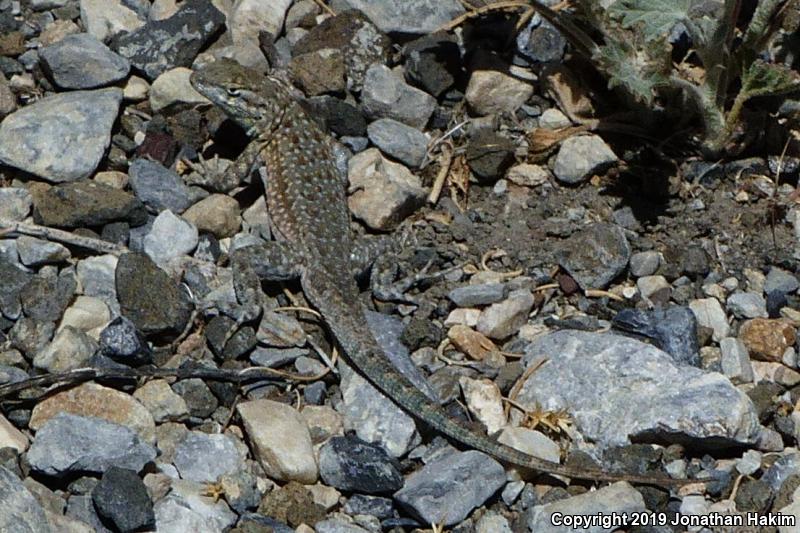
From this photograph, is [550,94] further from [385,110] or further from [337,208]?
[337,208]

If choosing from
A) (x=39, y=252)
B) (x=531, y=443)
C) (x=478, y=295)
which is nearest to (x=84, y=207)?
(x=39, y=252)

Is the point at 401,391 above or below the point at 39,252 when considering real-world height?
above

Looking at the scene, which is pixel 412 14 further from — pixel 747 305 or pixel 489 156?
pixel 747 305

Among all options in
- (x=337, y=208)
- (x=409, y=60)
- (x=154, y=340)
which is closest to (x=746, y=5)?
(x=409, y=60)

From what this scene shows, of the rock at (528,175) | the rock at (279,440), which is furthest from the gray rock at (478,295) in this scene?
the rock at (279,440)

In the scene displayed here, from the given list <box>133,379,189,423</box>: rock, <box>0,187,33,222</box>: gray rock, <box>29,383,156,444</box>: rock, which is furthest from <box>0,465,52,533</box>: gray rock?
<box>0,187,33,222</box>: gray rock

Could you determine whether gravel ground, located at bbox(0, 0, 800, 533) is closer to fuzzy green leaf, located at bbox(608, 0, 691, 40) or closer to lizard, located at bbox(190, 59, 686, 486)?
lizard, located at bbox(190, 59, 686, 486)

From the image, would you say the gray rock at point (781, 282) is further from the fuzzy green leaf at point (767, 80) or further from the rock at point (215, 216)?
the rock at point (215, 216)

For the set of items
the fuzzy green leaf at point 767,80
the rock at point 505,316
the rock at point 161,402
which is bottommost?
the rock at point 161,402
